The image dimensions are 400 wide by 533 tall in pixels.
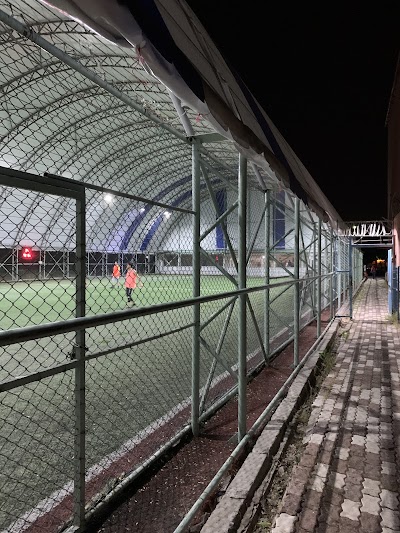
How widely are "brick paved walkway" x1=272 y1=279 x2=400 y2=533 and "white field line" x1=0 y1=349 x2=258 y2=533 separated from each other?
1.54 metres

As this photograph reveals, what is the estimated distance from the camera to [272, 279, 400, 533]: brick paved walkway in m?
2.63

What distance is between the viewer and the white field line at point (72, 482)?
2609 millimetres

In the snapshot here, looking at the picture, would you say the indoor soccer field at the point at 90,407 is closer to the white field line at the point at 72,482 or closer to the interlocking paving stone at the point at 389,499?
the white field line at the point at 72,482

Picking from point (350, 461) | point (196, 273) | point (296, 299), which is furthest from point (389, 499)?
point (296, 299)

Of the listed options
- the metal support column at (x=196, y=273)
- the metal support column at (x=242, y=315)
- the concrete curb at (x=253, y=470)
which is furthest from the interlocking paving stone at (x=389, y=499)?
the metal support column at (x=196, y=273)

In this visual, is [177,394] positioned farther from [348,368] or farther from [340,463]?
[348,368]

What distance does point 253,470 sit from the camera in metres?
3.08

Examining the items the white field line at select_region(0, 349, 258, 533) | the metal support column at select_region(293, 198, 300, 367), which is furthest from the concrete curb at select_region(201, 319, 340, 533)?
the white field line at select_region(0, 349, 258, 533)

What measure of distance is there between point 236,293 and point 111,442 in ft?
6.59

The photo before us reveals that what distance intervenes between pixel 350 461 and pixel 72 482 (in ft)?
7.96

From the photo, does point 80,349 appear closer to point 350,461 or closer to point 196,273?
point 196,273

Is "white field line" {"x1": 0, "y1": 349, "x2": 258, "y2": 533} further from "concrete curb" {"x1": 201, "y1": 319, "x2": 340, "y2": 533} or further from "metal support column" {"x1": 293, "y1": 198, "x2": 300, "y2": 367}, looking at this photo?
"metal support column" {"x1": 293, "y1": 198, "x2": 300, "y2": 367}


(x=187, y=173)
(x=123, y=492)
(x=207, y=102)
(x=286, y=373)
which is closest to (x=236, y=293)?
(x=207, y=102)

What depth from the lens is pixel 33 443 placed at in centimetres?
368
